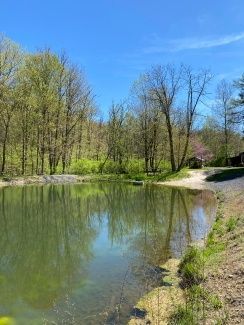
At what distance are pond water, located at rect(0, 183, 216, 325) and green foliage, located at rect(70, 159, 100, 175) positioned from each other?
75.5 feet

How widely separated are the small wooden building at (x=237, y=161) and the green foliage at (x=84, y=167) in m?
20.0

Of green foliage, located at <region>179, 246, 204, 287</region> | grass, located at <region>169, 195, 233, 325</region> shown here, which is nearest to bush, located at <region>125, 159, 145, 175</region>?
grass, located at <region>169, 195, 233, 325</region>

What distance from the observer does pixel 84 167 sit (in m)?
52.3

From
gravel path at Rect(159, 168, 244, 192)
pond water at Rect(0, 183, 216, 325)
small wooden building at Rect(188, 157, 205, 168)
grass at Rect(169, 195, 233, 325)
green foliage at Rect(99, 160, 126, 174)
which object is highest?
small wooden building at Rect(188, 157, 205, 168)

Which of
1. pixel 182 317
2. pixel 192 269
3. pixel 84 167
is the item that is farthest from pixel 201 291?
pixel 84 167

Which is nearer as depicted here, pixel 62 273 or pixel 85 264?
pixel 62 273

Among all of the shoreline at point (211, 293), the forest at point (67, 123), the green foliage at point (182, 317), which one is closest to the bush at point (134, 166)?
the forest at point (67, 123)

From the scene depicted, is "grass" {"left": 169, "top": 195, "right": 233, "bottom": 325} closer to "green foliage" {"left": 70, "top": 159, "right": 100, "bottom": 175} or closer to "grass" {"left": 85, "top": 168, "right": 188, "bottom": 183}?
"grass" {"left": 85, "top": 168, "right": 188, "bottom": 183}

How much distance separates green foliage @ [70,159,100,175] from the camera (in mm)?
51969

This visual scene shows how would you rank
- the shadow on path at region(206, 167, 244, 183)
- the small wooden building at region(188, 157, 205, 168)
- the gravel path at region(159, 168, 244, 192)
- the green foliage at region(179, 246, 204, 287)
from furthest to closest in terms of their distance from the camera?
the small wooden building at region(188, 157, 205, 168)
the shadow on path at region(206, 167, 244, 183)
the gravel path at region(159, 168, 244, 192)
the green foliage at region(179, 246, 204, 287)

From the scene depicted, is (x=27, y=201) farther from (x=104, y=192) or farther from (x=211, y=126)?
(x=211, y=126)

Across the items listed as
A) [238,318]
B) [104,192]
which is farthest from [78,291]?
[104,192]

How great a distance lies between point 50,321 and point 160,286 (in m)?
3.08

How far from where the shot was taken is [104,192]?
3438cm
